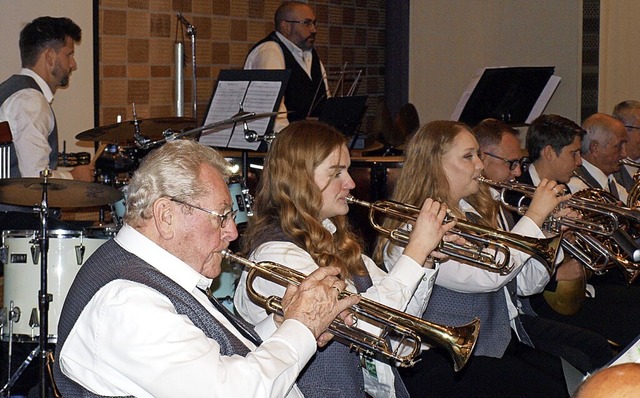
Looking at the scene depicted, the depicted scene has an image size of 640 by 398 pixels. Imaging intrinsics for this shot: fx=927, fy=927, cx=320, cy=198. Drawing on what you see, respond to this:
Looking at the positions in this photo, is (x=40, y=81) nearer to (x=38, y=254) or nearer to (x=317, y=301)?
(x=38, y=254)

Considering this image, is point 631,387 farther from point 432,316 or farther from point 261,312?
point 432,316

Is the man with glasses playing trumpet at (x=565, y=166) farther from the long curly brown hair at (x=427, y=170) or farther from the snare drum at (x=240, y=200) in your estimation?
the snare drum at (x=240, y=200)

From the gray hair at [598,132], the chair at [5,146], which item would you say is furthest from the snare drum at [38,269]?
the gray hair at [598,132]

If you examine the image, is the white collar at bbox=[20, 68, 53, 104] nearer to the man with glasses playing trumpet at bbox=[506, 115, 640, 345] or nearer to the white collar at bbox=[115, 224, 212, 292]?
the man with glasses playing trumpet at bbox=[506, 115, 640, 345]

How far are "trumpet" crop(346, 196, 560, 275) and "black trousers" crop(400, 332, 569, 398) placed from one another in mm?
364

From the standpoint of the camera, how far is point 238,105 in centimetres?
516

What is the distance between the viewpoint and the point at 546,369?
3.68 metres

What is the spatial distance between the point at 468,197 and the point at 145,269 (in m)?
2.08

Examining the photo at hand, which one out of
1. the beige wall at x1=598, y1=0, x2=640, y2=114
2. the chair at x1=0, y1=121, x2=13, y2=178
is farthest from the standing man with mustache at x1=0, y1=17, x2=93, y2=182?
the beige wall at x1=598, y1=0, x2=640, y2=114

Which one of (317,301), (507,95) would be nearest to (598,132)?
(507,95)

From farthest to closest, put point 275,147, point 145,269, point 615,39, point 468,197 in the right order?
point 615,39 < point 468,197 < point 275,147 < point 145,269

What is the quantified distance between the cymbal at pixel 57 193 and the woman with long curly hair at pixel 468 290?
1.21 metres

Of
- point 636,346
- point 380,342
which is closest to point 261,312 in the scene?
point 380,342

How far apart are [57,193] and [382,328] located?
1.74 m
